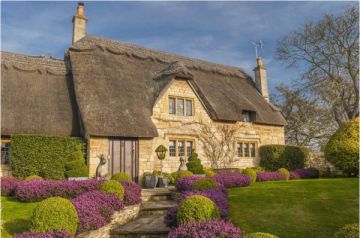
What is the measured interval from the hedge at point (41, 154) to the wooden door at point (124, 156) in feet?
5.45

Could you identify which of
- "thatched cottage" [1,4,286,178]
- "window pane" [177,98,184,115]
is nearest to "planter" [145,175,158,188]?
"thatched cottage" [1,4,286,178]

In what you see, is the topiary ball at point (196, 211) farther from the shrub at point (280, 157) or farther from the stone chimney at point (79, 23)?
the stone chimney at point (79, 23)

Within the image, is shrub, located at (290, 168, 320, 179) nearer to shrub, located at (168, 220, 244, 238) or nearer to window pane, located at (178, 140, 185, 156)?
window pane, located at (178, 140, 185, 156)

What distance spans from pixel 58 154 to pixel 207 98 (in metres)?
9.98

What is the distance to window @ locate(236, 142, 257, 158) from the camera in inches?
886

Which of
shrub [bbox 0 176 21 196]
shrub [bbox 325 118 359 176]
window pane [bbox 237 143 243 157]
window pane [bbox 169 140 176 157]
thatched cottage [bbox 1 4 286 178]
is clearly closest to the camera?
shrub [bbox 0 176 21 196]

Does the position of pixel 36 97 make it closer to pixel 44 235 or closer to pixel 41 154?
pixel 41 154

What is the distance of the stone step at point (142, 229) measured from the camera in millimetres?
8953

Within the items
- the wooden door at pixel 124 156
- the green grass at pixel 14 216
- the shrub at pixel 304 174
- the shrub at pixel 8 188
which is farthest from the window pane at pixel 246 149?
the green grass at pixel 14 216

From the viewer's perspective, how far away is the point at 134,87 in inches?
778

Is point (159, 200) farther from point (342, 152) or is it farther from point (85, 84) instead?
point (342, 152)

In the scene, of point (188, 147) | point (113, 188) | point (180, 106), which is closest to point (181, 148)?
point (188, 147)

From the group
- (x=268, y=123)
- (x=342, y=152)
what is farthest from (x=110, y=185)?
(x=268, y=123)

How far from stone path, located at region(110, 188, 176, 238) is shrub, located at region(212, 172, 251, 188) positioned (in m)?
2.44
